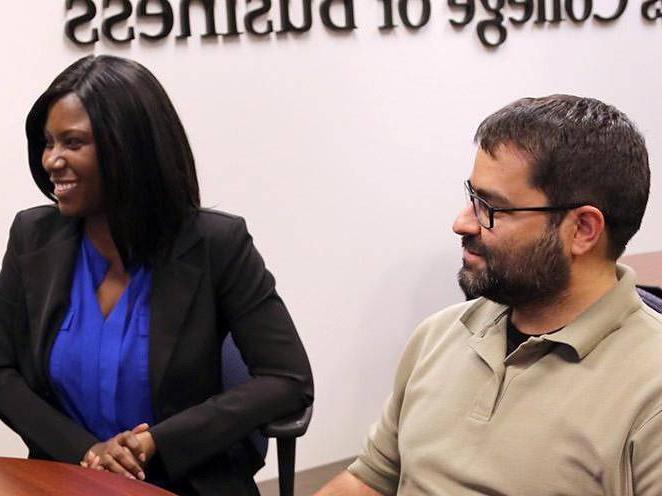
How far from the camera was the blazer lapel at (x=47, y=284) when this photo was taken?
2.37 meters

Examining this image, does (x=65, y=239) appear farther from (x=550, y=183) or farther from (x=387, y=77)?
(x=387, y=77)

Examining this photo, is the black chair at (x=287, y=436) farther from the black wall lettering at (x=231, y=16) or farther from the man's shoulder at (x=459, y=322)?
the black wall lettering at (x=231, y=16)

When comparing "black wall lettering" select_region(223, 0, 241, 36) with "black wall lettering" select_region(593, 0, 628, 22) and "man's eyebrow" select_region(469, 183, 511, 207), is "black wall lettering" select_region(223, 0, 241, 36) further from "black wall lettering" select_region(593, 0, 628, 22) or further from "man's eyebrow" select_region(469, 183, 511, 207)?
"man's eyebrow" select_region(469, 183, 511, 207)

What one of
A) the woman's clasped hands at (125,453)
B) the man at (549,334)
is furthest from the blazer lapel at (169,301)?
the man at (549,334)

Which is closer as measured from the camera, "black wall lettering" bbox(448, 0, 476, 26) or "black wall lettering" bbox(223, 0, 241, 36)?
"black wall lettering" bbox(223, 0, 241, 36)

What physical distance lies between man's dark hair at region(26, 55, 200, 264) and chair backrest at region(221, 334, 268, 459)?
24cm

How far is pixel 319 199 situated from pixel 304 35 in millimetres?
512

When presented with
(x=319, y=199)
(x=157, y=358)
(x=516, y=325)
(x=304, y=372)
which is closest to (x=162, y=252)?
(x=157, y=358)

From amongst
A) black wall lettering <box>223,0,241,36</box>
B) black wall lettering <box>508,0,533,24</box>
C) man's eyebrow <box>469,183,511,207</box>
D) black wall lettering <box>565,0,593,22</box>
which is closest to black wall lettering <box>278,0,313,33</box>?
black wall lettering <box>223,0,241,36</box>

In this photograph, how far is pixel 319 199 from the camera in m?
3.81

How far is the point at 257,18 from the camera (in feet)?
11.8

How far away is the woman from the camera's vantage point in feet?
7.59

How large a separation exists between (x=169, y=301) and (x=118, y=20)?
1.30 m

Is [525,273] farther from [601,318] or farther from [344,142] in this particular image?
[344,142]
